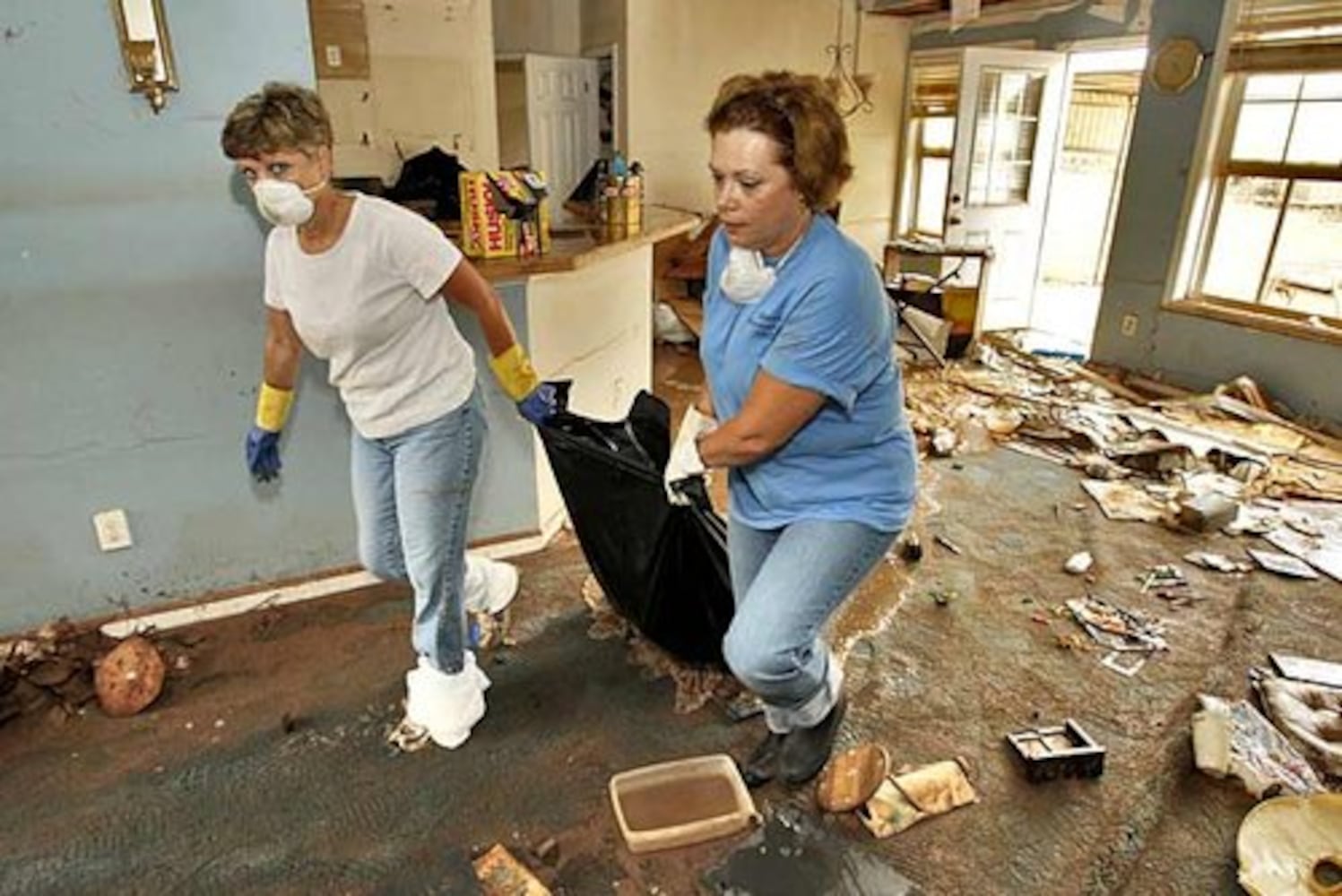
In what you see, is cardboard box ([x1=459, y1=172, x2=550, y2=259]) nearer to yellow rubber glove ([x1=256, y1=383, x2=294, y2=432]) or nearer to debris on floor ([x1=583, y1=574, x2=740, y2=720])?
yellow rubber glove ([x1=256, y1=383, x2=294, y2=432])

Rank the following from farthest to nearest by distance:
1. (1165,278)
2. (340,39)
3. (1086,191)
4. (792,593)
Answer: (1086,191) < (1165,278) < (340,39) < (792,593)

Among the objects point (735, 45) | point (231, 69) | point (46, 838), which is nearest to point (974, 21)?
point (735, 45)

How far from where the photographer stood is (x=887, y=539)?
1.47m

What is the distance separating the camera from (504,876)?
5.06 feet

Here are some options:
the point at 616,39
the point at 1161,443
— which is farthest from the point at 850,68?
the point at 1161,443

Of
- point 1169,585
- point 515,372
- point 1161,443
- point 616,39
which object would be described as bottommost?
point 1169,585

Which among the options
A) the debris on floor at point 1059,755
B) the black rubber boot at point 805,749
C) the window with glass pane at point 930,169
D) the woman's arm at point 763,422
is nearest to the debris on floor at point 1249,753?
the debris on floor at point 1059,755

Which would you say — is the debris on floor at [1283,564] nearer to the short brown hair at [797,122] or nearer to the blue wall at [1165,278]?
the blue wall at [1165,278]

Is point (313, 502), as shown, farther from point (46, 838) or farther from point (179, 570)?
point (46, 838)

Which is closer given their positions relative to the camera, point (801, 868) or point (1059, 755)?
point (801, 868)

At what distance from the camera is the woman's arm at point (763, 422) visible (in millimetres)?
1282

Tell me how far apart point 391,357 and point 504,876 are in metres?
1.02

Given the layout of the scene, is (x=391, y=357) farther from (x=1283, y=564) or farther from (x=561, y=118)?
(x=561, y=118)

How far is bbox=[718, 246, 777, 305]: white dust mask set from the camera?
4.31 feet
